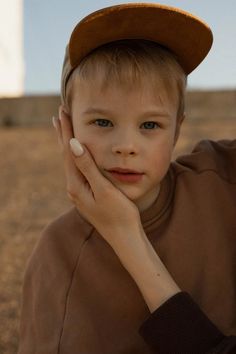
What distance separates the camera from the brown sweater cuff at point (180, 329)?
115 cm

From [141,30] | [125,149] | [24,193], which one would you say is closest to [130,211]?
[125,149]

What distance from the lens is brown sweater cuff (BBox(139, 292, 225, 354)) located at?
115cm

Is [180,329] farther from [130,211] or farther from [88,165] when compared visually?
[88,165]

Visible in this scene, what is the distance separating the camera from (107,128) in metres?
1.24

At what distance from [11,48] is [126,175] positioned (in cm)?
1168

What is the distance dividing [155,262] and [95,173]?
0.72 feet

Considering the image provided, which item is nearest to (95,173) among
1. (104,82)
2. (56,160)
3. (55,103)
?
(104,82)

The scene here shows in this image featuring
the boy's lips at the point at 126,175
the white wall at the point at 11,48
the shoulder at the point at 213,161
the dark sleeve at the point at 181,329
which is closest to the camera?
the dark sleeve at the point at 181,329

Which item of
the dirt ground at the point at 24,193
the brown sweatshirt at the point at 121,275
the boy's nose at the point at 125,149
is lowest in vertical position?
the dirt ground at the point at 24,193

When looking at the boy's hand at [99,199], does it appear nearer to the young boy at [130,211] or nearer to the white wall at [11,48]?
the young boy at [130,211]

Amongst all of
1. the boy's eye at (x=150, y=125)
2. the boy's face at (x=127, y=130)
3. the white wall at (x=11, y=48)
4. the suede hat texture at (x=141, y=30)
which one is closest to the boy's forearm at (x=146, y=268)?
the boy's face at (x=127, y=130)

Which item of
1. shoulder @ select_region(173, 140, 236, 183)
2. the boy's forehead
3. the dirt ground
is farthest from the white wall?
the boy's forehead

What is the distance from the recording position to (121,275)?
133 cm

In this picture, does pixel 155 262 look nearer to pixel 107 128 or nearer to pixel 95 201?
pixel 95 201
